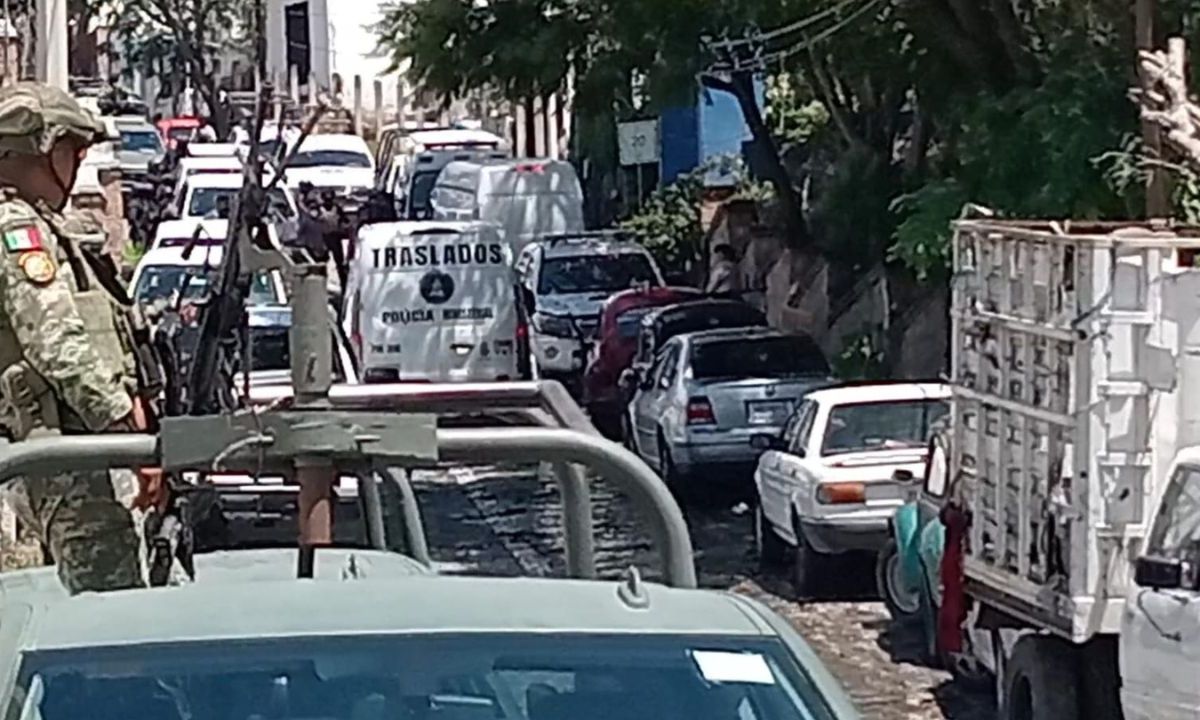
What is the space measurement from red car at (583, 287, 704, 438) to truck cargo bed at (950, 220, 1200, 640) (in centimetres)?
1431

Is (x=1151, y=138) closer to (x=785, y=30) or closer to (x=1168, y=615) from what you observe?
(x=1168, y=615)

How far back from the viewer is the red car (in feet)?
92.1

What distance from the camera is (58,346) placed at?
6.27 m

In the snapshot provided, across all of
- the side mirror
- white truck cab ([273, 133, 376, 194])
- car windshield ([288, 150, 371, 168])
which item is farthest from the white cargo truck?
car windshield ([288, 150, 371, 168])

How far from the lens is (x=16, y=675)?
406cm

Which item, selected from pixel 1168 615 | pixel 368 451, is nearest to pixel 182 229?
pixel 1168 615

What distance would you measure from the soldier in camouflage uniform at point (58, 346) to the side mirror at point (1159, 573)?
18.2 feet

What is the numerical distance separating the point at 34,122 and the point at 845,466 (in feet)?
39.5

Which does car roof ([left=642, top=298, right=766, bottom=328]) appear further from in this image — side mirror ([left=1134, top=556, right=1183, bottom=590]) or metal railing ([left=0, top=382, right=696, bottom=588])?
metal railing ([left=0, top=382, right=696, bottom=588])

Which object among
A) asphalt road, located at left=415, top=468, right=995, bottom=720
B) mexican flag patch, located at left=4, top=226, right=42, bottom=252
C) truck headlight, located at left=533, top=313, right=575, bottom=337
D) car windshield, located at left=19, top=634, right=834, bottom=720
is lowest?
asphalt road, located at left=415, top=468, right=995, bottom=720

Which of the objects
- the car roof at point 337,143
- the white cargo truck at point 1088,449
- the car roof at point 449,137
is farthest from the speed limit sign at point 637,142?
the white cargo truck at point 1088,449

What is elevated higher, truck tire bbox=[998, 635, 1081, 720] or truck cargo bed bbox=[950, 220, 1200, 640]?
truck cargo bed bbox=[950, 220, 1200, 640]

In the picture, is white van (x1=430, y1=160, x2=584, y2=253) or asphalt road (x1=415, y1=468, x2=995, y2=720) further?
white van (x1=430, y1=160, x2=584, y2=253)

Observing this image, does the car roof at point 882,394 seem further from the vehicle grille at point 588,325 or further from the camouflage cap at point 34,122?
the camouflage cap at point 34,122
